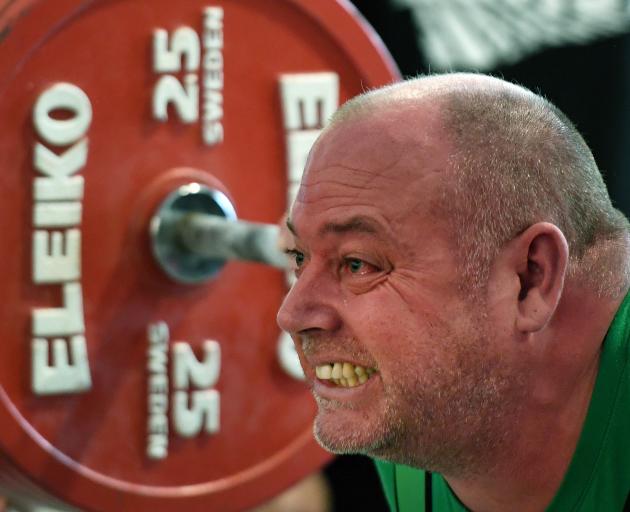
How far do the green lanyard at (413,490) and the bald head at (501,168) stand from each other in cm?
31

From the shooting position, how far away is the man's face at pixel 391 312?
3.44ft

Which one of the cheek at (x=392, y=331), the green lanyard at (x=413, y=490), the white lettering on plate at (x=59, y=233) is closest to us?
the cheek at (x=392, y=331)

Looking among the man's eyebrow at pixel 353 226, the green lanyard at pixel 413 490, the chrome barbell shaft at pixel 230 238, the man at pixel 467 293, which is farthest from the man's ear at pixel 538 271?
the chrome barbell shaft at pixel 230 238

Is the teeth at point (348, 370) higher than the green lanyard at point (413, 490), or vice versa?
the teeth at point (348, 370)

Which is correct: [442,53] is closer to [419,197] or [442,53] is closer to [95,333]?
[95,333]

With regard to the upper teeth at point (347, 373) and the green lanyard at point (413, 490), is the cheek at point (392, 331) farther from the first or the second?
the green lanyard at point (413, 490)

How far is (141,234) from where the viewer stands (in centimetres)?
150

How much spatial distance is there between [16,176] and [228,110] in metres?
0.29

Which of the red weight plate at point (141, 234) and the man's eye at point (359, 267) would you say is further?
the red weight plate at point (141, 234)

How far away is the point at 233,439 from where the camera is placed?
1.59 metres

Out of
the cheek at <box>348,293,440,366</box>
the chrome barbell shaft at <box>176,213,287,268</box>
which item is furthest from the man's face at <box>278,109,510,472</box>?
the chrome barbell shaft at <box>176,213,287,268</box>

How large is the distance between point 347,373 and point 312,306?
7 centimetres

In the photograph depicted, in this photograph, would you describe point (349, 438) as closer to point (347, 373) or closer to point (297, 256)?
point (347, 373)

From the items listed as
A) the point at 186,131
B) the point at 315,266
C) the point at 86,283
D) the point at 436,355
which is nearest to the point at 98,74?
the point at 186,131
